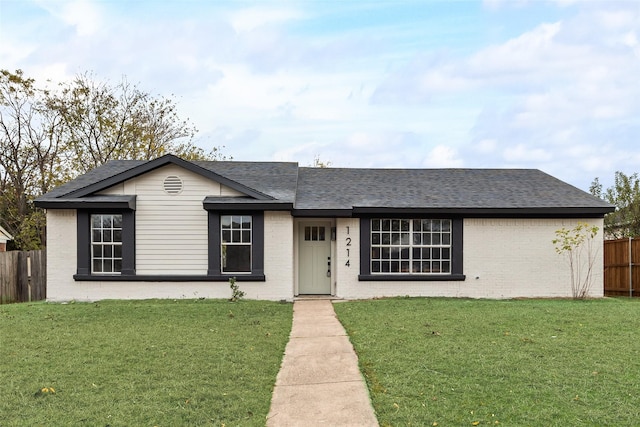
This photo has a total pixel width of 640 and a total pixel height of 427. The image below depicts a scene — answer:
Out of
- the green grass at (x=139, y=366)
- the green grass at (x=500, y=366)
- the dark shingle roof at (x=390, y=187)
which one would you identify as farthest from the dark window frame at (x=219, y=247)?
the green grass at (x=500, y=366)

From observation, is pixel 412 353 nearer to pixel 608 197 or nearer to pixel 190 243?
pixel 190 243

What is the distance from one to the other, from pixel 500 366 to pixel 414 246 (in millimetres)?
8504

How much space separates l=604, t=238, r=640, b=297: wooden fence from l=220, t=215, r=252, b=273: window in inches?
482

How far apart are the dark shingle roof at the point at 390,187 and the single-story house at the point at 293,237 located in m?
0.07

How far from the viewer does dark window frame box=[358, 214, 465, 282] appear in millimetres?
14992

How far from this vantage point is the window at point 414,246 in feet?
49.7

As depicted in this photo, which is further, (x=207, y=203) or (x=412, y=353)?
(x=207, y=203)

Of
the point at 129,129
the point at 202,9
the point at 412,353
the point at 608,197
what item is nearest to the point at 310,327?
the point at 412,353

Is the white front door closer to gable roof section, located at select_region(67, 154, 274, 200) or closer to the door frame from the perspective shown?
the door frame

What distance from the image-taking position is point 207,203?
14.1 metres

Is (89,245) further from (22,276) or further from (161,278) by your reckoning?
(22,276)

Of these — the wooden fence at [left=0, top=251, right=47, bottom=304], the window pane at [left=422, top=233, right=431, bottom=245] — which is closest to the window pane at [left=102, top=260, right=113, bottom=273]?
the wooden fence at [left=0, top=251, right=47, bottom=304]

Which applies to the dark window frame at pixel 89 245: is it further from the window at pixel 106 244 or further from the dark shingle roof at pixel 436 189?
the dark shingle roof at pixel 436 189

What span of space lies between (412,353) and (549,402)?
7.71 ft
